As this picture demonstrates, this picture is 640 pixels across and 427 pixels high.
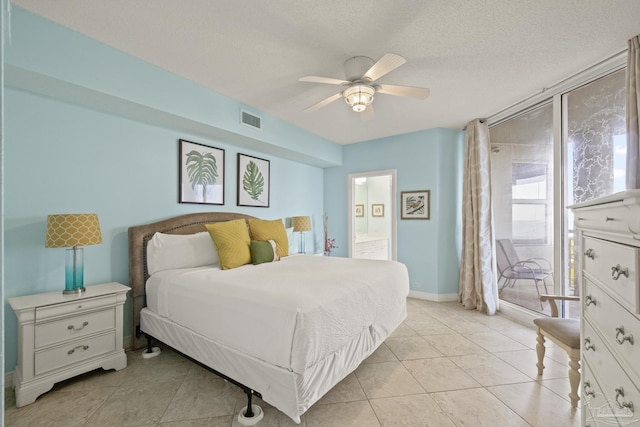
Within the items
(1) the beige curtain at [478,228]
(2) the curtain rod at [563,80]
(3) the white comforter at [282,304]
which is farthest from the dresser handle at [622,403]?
(1) the beige curtain at [478,228]

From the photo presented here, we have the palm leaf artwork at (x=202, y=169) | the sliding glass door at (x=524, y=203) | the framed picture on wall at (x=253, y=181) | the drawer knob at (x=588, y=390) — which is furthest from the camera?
the framed picture on wall at (x=253, y=181)

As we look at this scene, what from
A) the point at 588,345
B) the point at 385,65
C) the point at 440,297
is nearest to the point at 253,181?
the point at 385,65

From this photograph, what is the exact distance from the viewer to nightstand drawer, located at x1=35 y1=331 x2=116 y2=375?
190 cm

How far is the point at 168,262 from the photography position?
2.66 metres

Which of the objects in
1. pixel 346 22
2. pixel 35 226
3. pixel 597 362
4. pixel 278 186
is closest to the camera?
pixel 597 362

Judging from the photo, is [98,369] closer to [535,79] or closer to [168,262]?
[168,262]

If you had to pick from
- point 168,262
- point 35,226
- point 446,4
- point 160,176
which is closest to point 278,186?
point 160,176

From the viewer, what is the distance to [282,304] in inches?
63.9

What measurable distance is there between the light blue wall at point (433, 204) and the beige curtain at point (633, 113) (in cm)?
223

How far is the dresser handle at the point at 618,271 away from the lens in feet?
3.00

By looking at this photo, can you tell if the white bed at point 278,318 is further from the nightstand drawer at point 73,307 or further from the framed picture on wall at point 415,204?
the framed picture on wall at point 415,204

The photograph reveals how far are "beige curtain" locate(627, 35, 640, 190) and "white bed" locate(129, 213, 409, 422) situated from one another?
185 centimetres

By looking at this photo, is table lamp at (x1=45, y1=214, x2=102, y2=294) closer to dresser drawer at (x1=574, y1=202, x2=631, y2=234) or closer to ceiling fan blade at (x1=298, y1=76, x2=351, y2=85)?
ceiling fan blade at (x1=298, y1=76, x2=351, y2=85)

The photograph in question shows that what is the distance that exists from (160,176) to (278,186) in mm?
1842
